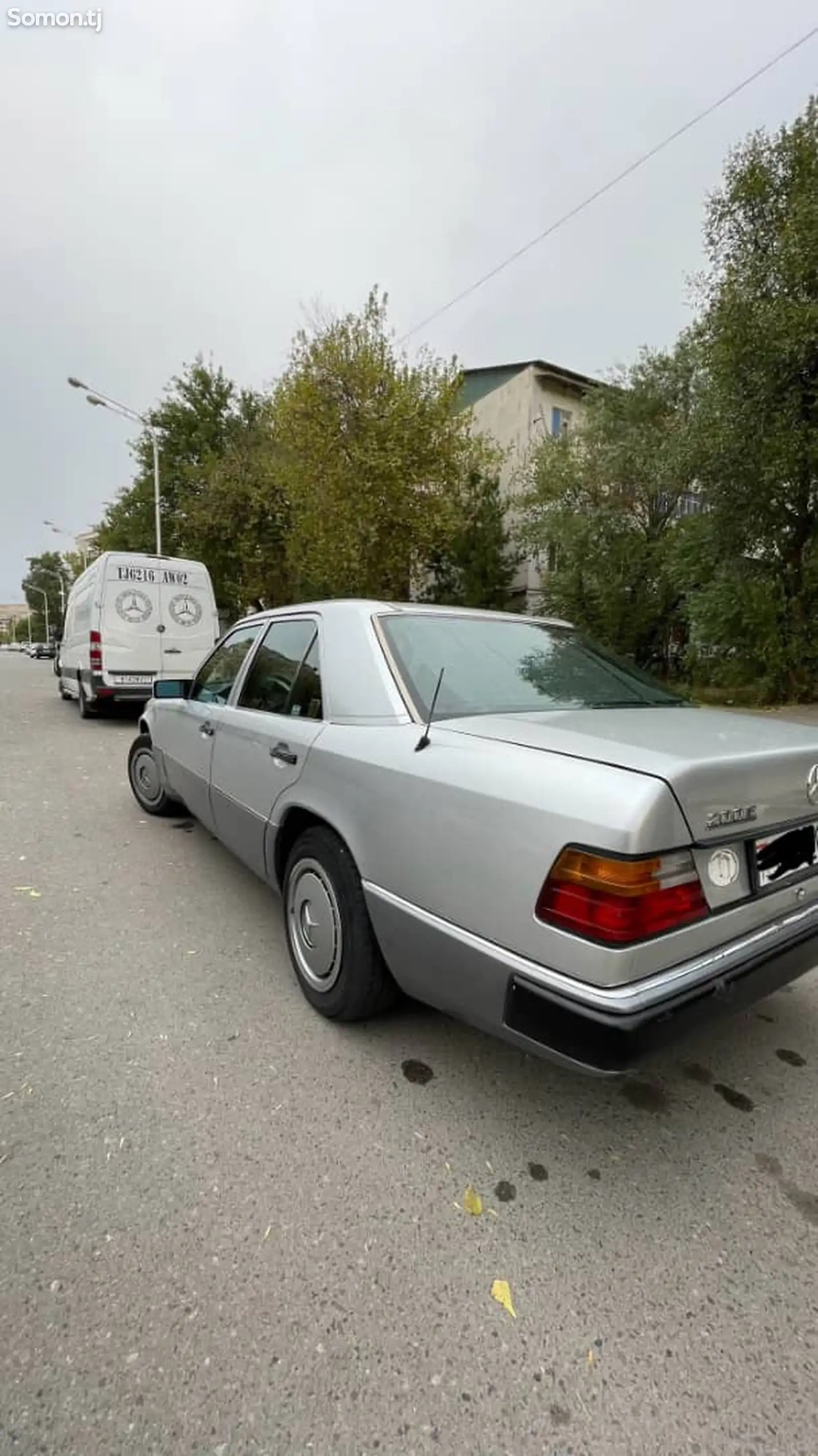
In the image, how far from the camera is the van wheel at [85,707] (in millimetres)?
10531

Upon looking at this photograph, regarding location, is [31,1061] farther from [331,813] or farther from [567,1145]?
[567,1145]

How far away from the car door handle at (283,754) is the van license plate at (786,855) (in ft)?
5.52

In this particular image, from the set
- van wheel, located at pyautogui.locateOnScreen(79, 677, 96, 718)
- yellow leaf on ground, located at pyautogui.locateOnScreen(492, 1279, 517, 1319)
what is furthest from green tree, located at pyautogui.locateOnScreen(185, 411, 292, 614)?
yellow leaf on ground, located at pyautogui.locateOnScreen(492, 1279, 517, 1319)

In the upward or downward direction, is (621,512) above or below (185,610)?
above

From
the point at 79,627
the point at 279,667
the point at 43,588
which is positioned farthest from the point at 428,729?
the point at 43,588

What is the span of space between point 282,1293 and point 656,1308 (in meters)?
0.86

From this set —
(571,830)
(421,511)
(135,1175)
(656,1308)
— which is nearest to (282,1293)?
(135,1175)

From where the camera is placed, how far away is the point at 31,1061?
229 centimetres

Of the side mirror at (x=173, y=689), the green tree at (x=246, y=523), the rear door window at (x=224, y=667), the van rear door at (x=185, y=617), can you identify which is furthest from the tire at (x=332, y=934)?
the green tree at (x=246, y=523)

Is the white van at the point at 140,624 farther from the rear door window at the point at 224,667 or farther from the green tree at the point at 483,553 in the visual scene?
the green tree at the point at 483,553

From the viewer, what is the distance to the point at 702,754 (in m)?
1.69

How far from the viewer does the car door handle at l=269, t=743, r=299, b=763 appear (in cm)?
267

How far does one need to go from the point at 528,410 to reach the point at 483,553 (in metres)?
5.44

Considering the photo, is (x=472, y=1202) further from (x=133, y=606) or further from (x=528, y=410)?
(x=528, y=410)
